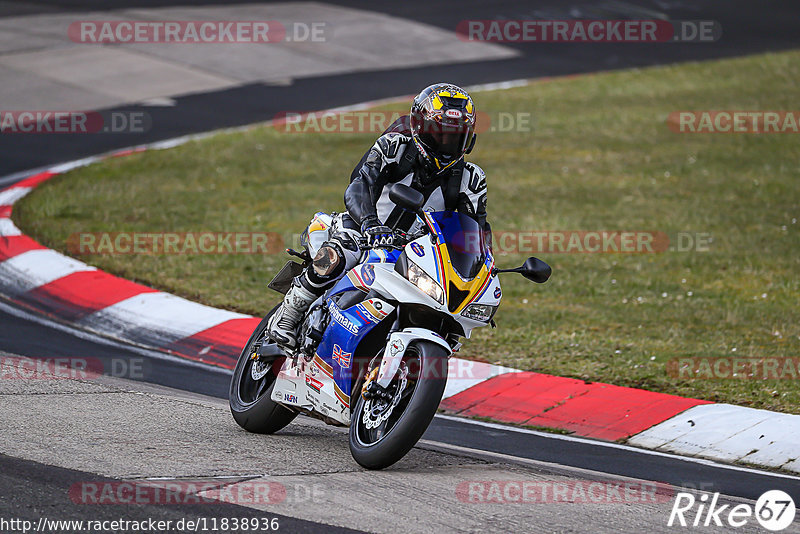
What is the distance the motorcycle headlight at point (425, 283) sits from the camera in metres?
5.98

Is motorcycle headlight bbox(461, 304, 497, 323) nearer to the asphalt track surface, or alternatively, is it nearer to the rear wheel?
the asphalt track surface

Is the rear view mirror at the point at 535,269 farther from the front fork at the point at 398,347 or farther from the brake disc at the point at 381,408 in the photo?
A: the brake disc at the point at 381,408

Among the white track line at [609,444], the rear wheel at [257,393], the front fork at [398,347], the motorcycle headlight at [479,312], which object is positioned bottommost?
the white track line at [609,444]

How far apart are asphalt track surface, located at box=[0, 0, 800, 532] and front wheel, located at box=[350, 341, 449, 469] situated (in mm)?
855

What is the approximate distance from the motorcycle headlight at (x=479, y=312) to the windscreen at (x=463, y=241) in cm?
15

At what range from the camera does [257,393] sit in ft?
23.5

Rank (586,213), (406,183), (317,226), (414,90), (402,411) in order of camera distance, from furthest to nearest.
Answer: (414,90) < (586,213) < (317,226) < (406,183) < (402,411)

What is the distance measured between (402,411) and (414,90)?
15.0 m

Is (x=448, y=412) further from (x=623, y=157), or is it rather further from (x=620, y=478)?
(x=623, y=157)

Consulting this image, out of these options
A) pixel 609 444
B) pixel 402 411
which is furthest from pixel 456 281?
pixel 609 444

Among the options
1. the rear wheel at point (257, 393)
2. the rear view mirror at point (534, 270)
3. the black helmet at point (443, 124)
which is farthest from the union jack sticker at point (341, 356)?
the black helmet at point (443, 124)

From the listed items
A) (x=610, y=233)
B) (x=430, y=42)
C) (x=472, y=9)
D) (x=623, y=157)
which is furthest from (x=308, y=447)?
(x=472, y=9)

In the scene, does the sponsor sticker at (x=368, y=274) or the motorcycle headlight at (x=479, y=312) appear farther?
the sponsor sticker at (x=368, y=274)

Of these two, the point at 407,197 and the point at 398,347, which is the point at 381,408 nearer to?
the point at 398,347
